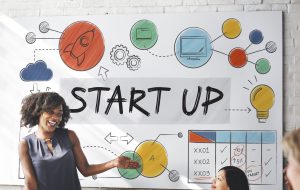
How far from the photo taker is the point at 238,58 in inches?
134

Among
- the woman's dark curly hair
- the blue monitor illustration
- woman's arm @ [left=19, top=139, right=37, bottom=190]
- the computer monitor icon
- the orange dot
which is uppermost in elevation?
the computer monitor icon

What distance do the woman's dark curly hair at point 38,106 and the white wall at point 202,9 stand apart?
22.0 inches

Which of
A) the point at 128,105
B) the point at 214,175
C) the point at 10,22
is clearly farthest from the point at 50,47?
the point at 214,175

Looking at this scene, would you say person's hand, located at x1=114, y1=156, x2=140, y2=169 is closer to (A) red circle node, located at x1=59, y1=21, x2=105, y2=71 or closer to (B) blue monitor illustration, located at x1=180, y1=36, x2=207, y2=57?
(A) red circle node, located at x1=59, y1=21, x2=105, y2=71

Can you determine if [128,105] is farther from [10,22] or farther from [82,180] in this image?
[10,22]

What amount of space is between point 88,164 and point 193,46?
125 centimetres

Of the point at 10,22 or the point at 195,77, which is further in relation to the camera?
the point at 10,22

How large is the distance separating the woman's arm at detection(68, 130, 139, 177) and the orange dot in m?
1.10

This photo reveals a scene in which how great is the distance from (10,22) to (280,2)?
220 centimetres

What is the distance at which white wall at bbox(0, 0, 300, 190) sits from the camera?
11.0 feet

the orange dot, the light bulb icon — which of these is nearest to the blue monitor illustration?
the orange dot

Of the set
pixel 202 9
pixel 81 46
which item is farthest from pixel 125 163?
pixel 202 9

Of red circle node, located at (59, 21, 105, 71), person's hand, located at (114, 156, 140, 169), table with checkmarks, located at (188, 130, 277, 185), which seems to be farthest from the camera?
red circle node, located at (59, 21, 105, 71)

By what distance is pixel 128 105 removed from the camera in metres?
3.48
